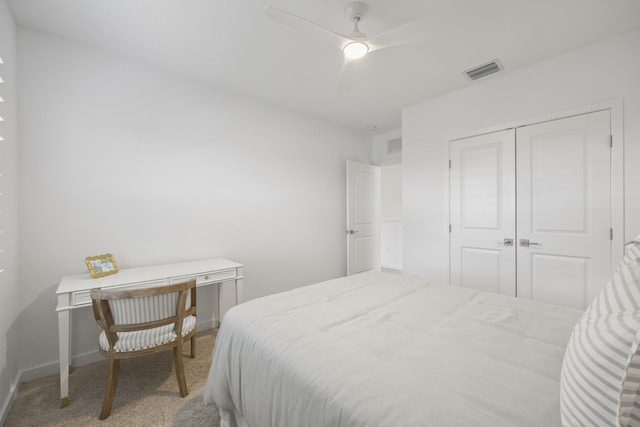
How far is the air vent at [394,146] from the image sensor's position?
4.34 m

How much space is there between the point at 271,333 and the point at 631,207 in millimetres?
2843

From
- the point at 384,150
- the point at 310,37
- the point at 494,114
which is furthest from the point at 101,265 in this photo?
the point at 384,150

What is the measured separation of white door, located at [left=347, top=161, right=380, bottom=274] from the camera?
13.6 feet

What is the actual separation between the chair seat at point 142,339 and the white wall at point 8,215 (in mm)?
596

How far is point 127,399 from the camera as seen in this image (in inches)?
70.1

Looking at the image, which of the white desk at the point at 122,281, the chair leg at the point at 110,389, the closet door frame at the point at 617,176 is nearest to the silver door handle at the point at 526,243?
the closet door frame at the point at 617,176

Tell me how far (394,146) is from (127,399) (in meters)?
4.36

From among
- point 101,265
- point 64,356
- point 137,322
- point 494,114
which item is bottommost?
point 64,356

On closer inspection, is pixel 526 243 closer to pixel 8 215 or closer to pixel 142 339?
pixel 142 339

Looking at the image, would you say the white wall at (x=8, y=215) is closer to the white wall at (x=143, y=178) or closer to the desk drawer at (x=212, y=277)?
the white wall at (x=143, y=178)

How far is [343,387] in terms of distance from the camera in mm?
879

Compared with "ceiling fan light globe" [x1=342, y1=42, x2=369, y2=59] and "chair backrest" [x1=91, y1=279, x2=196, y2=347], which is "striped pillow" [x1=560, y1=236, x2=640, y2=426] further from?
"chair backrest" [x1=91, y1=279, x2=196, y2=347]

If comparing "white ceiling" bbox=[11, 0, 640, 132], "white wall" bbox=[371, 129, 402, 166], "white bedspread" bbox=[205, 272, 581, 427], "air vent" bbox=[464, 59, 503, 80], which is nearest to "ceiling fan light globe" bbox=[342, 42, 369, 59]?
"white ceiling" bbox=[11, 0, 640, 132]

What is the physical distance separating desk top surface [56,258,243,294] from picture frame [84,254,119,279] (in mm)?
36
